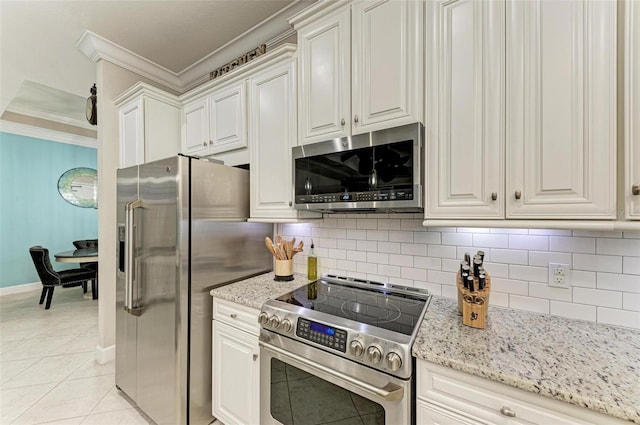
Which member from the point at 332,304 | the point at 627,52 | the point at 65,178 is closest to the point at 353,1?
the point at 627,52

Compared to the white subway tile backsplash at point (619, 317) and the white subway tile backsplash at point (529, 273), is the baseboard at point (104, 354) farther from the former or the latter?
the white subway tile backsplash at point (619, 317)

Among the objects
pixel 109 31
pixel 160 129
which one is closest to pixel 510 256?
pixel 160 129

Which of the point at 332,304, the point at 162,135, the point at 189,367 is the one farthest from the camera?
the point at 162,135

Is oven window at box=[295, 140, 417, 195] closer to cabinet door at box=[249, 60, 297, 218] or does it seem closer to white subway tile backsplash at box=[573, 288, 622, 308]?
cabinet door at box=[249, 60, 297, 218]

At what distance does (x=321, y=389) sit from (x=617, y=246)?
147cm

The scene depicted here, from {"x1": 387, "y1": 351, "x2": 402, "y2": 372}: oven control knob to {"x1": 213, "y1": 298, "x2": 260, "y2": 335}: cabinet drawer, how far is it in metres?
0.79

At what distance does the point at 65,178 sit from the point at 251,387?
20.6 ft

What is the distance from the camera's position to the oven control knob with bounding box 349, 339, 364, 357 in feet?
3.49

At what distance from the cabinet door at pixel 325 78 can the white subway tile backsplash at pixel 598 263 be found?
4.29ft

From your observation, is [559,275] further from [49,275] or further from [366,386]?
[49,275]

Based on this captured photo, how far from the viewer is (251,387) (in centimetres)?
150

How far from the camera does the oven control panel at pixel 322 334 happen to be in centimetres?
112

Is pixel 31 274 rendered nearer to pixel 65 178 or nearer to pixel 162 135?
pixel 65 178

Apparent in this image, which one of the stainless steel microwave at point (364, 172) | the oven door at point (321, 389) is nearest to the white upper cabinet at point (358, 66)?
the stainless steel microwave at point (364, 172)
